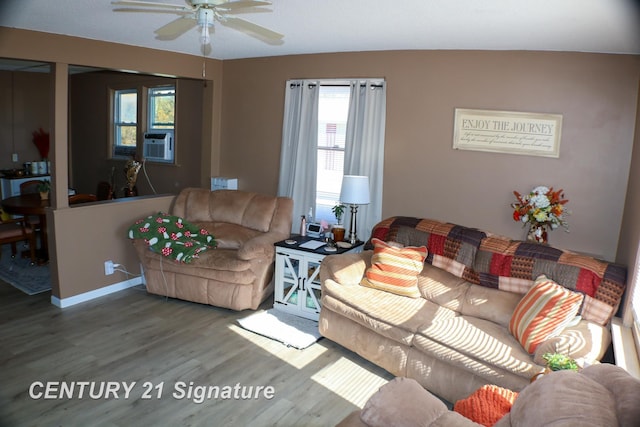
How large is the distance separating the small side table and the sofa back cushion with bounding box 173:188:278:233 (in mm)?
496

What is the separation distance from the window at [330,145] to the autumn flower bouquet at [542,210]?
5.94 ft

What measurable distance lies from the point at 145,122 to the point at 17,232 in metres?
2.08

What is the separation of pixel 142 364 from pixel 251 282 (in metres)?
1.17

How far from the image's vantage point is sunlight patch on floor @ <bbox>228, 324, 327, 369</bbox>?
3.49 meters

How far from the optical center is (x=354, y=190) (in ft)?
13.6

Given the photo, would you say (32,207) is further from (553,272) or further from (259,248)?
(553,272)

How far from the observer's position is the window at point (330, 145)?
4.79m

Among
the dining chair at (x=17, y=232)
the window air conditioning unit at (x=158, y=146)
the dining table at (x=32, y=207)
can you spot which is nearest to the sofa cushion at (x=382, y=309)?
the dining table at (x=32, y=207)

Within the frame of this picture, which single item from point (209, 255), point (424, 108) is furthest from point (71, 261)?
point (424, 108)

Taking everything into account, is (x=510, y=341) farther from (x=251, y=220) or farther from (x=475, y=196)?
(x=251, y=220)

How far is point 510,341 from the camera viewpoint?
295 cm

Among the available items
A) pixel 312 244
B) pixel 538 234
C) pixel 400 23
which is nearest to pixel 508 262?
pixel 538 234

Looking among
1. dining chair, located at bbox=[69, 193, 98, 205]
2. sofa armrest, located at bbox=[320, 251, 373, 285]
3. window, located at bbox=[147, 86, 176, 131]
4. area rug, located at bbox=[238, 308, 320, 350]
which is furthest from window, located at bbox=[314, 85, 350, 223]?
dining chair, located at bbox=[69, 193, 98, 205]

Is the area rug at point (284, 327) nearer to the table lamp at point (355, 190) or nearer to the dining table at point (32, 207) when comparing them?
the table lamp at point (355, 190)
